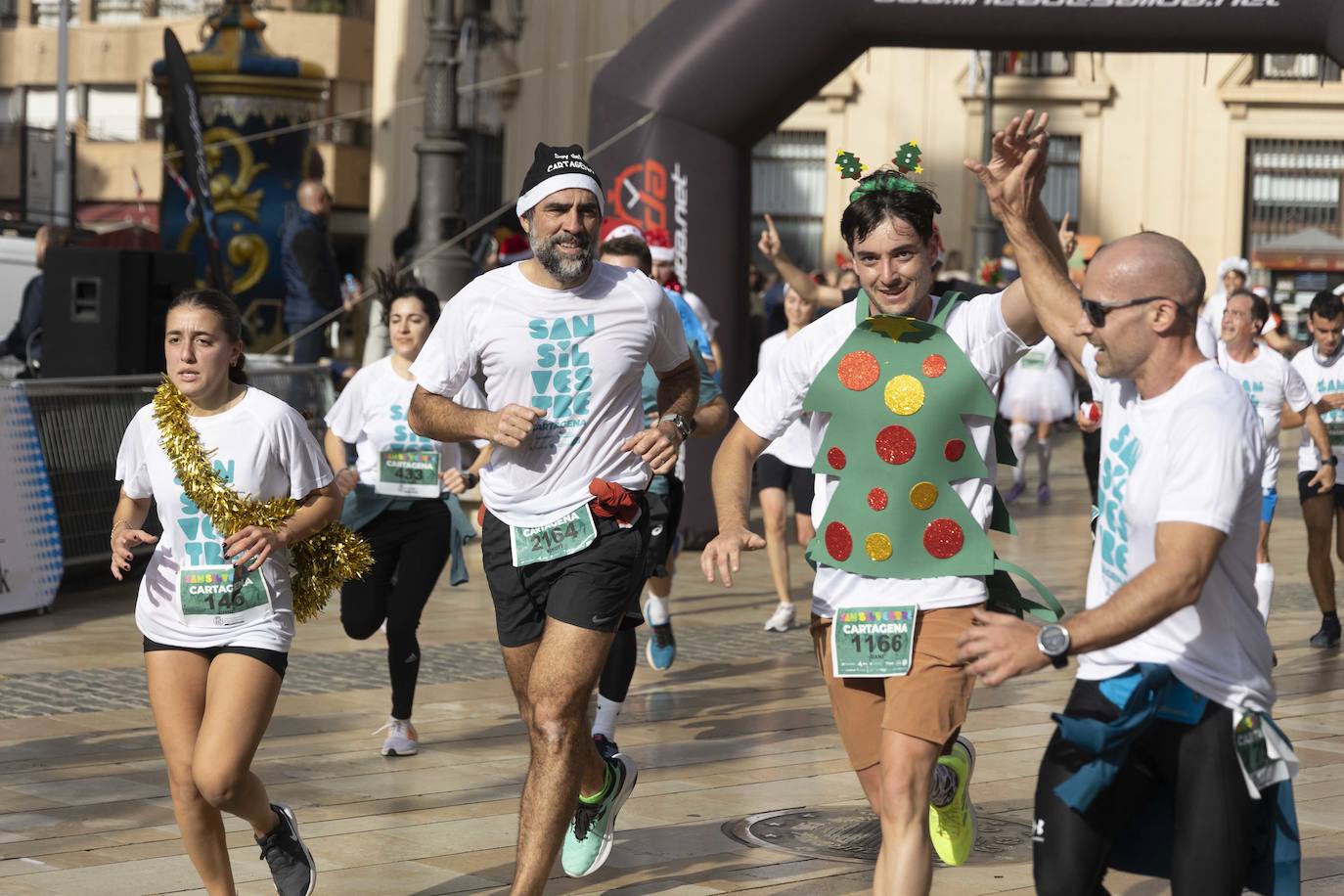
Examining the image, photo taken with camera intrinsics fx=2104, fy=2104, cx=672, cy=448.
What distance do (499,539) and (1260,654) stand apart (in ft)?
7.62

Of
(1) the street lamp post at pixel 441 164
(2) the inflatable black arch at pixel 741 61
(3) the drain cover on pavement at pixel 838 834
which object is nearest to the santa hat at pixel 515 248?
(2) the inflatable black arch at pixel 741 61

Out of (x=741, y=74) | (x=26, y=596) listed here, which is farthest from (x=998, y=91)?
(x=26, y=596)

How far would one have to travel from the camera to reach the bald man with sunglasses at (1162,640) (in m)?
3.83

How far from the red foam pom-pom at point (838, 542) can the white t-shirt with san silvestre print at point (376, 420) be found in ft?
11.1

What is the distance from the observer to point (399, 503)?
8234 millimetres

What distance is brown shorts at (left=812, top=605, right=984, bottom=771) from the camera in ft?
15.8

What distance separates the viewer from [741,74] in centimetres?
1397

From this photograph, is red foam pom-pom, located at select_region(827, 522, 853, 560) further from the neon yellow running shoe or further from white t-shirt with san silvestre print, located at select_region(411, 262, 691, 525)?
white t-shirt with san silvestre print, located at select_region(411, 262, 691, 525)

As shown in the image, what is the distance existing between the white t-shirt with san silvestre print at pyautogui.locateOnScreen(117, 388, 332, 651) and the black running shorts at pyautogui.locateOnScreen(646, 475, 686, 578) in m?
1.04

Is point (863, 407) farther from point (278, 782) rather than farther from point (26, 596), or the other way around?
point (26, 596)

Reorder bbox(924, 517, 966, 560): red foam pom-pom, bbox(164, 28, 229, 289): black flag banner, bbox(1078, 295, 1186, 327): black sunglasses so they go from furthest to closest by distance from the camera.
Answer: bbox(164, 28, 229, 289): black flag banner < bbox(924, 517, 966, 560): red foam pom-pom < bbox(1078, 295, 1186, 327): black sunglasses

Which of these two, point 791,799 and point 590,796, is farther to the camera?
point 791,799

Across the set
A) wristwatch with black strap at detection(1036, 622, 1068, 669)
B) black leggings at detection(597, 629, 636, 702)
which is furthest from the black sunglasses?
black leggings at detection(597, 629, 636, 702)

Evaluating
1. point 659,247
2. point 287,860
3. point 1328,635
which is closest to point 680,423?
point 287,860
